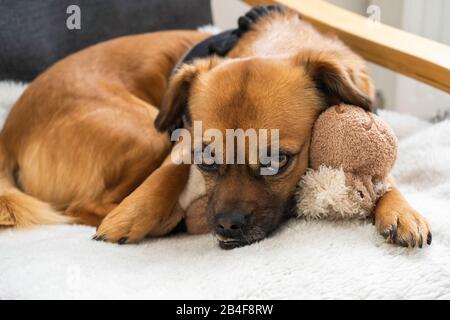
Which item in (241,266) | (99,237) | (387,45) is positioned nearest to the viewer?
(241,266)

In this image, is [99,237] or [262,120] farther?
[99,237]

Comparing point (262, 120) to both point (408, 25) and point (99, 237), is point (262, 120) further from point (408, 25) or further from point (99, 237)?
point (408, 25)

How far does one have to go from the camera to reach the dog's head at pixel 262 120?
113 centimetres

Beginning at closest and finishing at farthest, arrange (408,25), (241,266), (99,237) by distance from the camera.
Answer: (241,266) → (99,237) → (408,25)

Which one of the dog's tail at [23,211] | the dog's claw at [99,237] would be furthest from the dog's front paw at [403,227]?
the dog's tail at [23,211]

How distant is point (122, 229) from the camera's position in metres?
1.24

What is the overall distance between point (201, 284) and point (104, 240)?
32 cm

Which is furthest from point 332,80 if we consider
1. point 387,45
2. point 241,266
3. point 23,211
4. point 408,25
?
point 408,25

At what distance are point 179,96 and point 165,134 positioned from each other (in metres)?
0.13

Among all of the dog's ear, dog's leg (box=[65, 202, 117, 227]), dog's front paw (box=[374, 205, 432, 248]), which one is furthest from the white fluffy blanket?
the dog's ear

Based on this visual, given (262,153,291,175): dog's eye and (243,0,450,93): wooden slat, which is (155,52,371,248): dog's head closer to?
(262,153,291,175): dog's eye

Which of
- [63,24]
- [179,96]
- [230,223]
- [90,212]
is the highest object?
[63,24]

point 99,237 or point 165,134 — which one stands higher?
point 165,134
